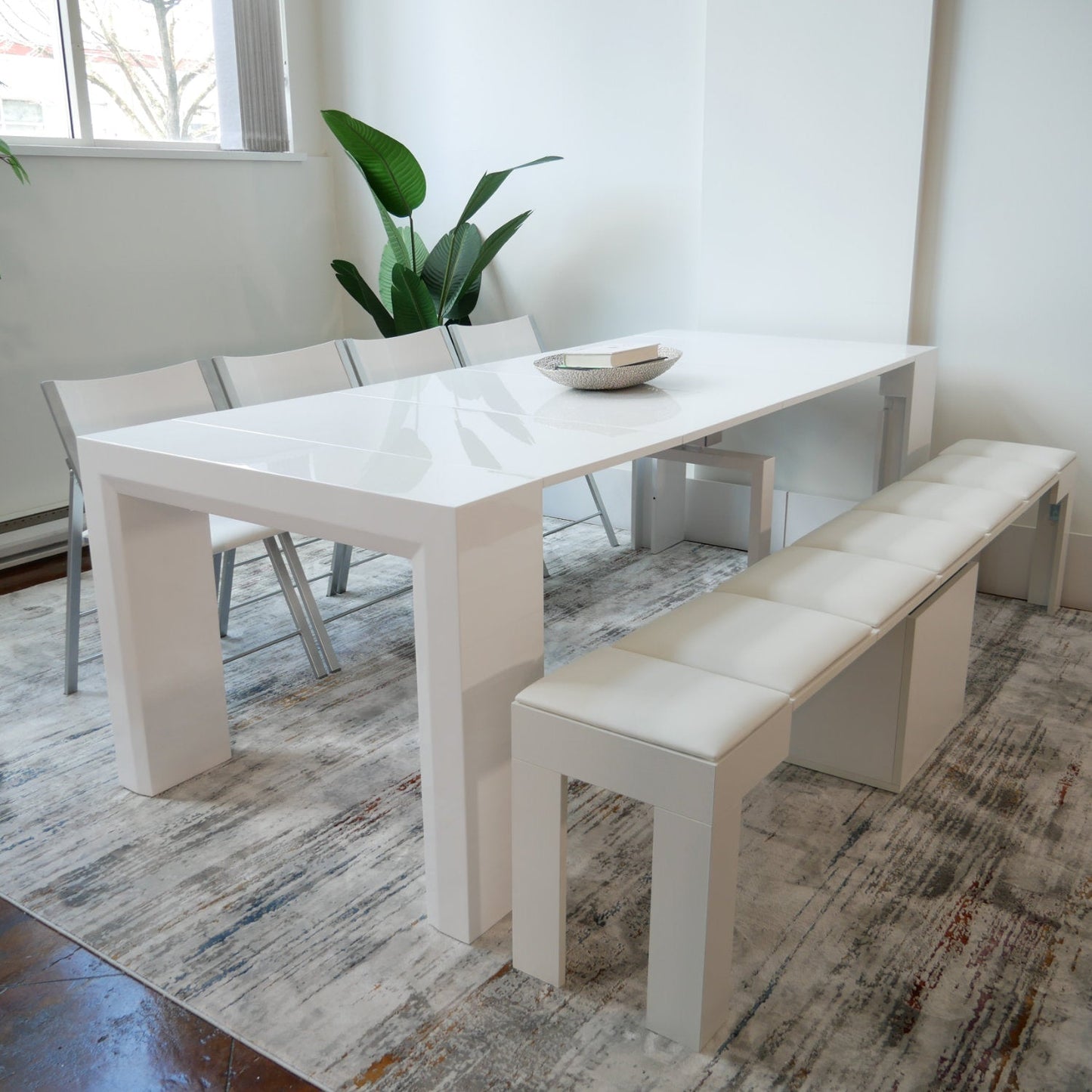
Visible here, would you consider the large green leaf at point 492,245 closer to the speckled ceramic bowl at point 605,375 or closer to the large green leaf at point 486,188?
the large green leaf at point 486,188

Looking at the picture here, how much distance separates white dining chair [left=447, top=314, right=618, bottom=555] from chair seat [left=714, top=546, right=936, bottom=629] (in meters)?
1.61

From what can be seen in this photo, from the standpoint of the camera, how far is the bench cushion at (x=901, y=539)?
95.7 inches

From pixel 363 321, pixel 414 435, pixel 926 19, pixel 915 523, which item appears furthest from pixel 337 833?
pixel 363 321

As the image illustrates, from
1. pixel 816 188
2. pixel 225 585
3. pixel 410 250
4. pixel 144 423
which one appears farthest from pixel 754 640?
pixel 410 250

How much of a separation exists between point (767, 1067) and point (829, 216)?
2.87 m

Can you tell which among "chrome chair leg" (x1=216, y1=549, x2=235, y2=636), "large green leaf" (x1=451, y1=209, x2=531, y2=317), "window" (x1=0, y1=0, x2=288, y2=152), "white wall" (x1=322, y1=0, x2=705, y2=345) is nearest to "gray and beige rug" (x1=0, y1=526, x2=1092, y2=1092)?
"chrome chair leg" (x1=216, y1=549, x2=235, y2=636)

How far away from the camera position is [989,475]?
3102mm

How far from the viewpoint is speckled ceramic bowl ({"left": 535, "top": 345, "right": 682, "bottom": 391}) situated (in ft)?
9.20

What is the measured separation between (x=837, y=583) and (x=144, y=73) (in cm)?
380

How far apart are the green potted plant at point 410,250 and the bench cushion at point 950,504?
76.9 inches

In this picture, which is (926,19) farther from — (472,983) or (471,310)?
(472,983)

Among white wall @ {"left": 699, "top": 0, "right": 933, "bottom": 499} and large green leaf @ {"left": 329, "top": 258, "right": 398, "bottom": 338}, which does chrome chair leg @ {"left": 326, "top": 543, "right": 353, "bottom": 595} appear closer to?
large green leaf @ {"left": 329, "top": 258, "right": 398, "bottom": 338}

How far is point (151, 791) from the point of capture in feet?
8.17

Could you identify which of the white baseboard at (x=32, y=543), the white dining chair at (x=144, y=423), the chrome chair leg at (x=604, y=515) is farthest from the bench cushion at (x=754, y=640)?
the white baseboard at (x=32, y=543)
